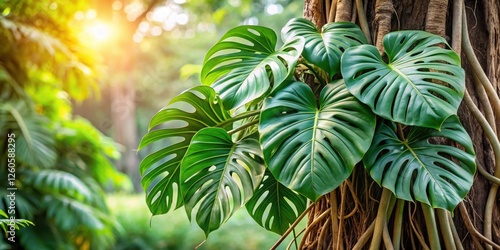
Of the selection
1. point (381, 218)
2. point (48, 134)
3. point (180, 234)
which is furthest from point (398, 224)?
point (180, 234)

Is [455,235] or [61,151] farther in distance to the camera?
[61,151]

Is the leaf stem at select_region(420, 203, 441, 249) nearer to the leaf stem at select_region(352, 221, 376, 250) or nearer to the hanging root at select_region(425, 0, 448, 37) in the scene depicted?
the leaf stem at select_region(352, 221, 376, 250)

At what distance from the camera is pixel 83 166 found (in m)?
3.51

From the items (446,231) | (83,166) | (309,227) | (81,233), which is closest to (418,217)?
(446,231)

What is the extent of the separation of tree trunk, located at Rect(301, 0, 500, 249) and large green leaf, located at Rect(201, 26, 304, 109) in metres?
0.17

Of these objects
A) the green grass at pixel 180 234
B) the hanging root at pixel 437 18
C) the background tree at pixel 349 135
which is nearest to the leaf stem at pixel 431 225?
the background tree at pixel 349 135

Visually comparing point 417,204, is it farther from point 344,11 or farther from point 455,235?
point 344,11

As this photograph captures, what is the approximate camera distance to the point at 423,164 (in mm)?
812

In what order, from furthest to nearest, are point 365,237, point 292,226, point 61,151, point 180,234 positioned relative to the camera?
1. point 180,234
2. point 61,151
3. point 292,226
4. point 365,237

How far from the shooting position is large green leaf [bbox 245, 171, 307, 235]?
107cm

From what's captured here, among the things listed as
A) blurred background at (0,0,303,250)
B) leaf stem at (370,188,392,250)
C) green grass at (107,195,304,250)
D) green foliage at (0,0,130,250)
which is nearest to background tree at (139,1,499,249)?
leaf stem at (370,188,392,250)

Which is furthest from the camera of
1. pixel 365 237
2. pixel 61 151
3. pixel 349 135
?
pixel 61 151

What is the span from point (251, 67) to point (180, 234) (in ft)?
12.1

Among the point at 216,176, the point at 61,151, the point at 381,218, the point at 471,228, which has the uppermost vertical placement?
the point at 61,151
